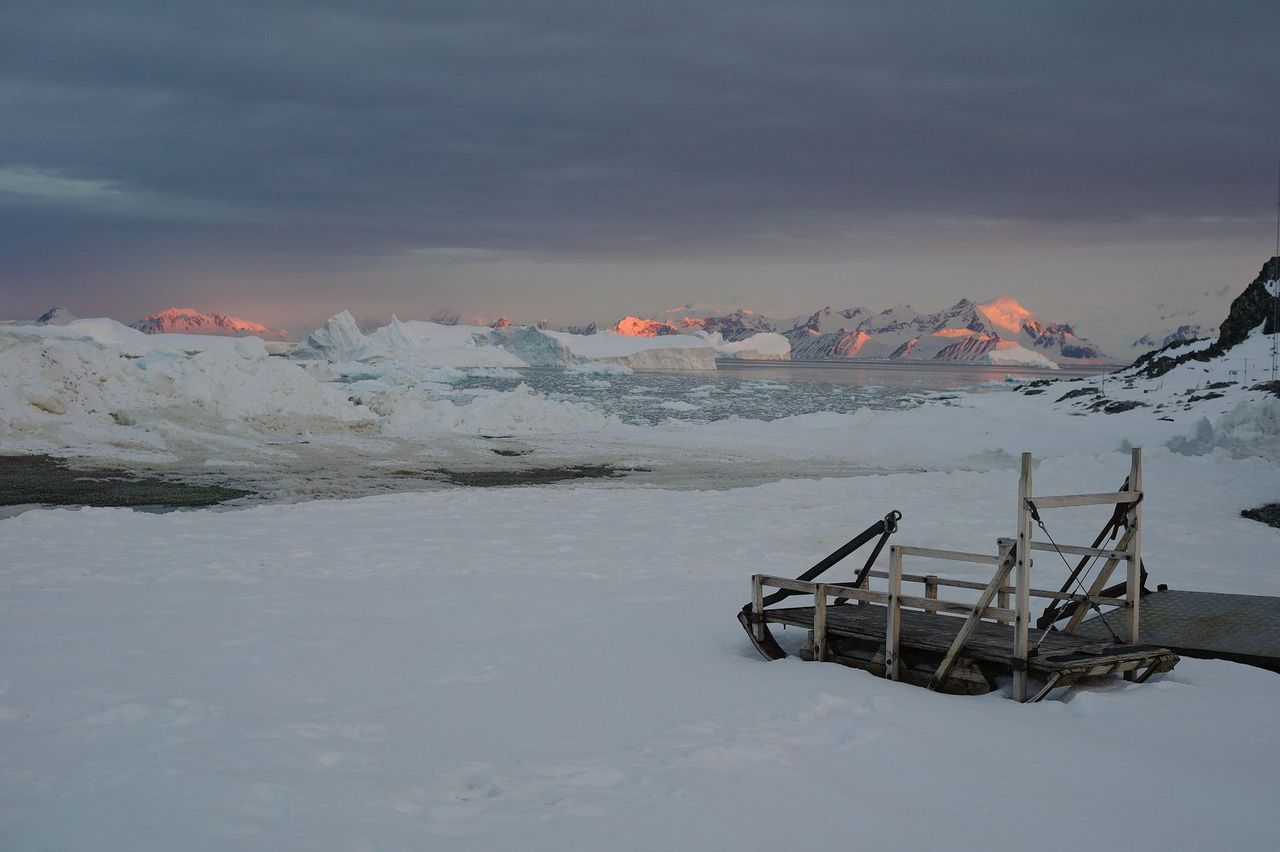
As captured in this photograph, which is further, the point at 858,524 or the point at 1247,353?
the point at 1247,353

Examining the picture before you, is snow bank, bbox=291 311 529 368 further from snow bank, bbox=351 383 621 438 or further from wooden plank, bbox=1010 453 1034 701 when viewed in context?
wooden plank, bbox=1010 453 1034 701

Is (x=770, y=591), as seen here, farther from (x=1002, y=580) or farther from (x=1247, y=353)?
(x=1247, y=353)

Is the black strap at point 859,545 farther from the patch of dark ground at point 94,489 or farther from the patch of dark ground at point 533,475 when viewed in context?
the patch of dark ground at point 533,475

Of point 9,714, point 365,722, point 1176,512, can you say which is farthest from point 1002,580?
point 1176,512

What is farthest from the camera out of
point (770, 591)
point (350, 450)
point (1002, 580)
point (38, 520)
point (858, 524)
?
point (350, 450)

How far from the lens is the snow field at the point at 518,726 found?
17.3ft

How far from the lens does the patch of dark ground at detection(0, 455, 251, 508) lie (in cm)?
1948

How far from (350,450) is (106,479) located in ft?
27.9

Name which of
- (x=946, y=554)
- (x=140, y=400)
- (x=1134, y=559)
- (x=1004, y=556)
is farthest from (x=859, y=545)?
(x=140, y=400)

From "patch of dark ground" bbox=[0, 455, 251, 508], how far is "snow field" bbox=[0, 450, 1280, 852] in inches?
247

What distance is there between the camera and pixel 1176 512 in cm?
1861

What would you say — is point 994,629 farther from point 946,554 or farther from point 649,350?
point 649,350

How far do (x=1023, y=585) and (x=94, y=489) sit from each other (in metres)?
19.6

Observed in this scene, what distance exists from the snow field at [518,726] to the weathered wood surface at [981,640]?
11.4 inches
